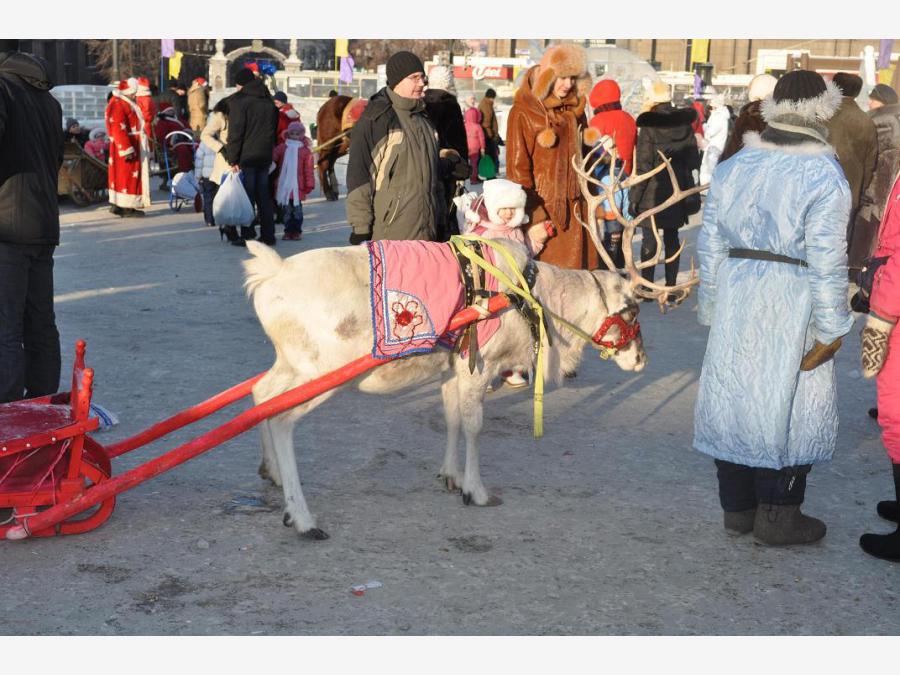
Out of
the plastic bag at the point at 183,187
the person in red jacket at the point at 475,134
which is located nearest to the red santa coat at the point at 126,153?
the plastic bag at the point at 183,187

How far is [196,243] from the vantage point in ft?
44.7

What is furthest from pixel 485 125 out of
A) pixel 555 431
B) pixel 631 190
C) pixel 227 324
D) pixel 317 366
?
pixel 317 366

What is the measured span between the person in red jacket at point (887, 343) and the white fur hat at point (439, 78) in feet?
14.2

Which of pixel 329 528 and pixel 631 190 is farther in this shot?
pixel 631 190

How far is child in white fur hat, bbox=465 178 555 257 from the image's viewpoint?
6551 millimetres

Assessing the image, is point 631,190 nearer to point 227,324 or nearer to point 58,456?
point 227,324

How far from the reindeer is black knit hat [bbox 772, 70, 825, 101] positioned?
1.33 m

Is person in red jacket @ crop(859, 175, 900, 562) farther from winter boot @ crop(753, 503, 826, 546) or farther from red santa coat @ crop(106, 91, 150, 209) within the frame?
red santa coat @ crop(106, 91, 150, 209)

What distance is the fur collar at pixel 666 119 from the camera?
10.3m

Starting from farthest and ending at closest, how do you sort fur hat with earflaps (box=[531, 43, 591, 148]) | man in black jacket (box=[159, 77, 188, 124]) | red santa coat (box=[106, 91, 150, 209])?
man in black jacket (box=[159, 77, 188, 124]) → red santa coat (box=[106, 91, 150, 209]) → fur hat with earflaps (box=[531, 43, 591, 148])

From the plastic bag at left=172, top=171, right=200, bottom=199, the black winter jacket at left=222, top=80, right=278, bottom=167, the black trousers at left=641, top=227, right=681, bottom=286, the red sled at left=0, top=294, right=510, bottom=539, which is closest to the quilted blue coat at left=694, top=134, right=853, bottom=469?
the red sled at left=0, top=294, right=510, bottom=539

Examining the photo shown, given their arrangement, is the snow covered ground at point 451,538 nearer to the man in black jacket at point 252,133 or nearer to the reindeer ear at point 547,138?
the reindeer ear at point 547,138

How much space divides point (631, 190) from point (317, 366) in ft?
20.7

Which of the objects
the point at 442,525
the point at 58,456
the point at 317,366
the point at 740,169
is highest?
the point at 740,169
